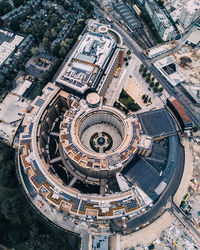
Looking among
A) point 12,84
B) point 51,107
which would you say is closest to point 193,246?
point 51,107

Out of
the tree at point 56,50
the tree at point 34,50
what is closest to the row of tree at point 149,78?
the tree at point 56,50

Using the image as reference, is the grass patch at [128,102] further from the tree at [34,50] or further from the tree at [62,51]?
the tree at [34,50]

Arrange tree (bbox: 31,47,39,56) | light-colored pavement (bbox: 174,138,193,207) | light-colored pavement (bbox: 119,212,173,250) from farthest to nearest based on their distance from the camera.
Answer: tree (bbox: 31,47,39,56) < light-colored pavement (bbox: 174,138,193,207) < light-colored pavement (bbox: 119,212,173,250)

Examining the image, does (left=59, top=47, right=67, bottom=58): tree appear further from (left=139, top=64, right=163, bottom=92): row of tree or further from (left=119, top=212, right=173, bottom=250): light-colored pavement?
(left=119, top=212, right=173, bottom=250): light-colored pavement

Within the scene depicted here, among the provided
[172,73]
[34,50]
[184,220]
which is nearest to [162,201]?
[184,220]

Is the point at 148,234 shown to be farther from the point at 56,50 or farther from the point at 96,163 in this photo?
the point at 56,50

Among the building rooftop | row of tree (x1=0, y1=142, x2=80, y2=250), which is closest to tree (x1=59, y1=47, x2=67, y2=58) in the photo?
the building rooftop

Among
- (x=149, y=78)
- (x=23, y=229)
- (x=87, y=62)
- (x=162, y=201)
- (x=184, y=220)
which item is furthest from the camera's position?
(x=149, y=78)

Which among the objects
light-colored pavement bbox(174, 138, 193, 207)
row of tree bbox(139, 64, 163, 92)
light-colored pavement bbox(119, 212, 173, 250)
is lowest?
light-colored pavement bbox(119, 212, 173, 250)
